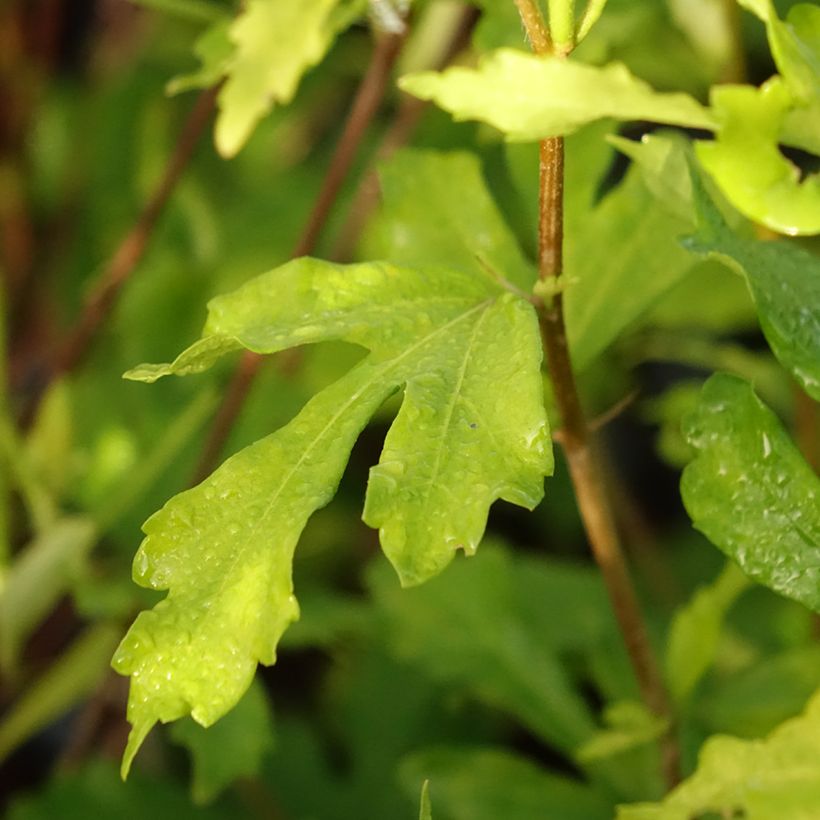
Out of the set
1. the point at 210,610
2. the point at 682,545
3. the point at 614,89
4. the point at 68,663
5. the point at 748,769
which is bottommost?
the point at 682,545

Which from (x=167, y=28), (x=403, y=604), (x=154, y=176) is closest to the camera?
(x=403, y=604)

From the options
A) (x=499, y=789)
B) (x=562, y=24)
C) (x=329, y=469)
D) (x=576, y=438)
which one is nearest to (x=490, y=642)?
(x=499, y=789)

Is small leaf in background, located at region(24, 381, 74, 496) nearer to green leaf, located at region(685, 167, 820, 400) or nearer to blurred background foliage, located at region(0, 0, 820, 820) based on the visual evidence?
blurred background foliage, located at region(0, 0, 820, 820)

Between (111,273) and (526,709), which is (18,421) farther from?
(526,709)

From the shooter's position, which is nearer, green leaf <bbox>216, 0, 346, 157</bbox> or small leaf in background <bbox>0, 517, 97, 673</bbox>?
green leaf <bbox>216, 0, 346, 157</bbox>

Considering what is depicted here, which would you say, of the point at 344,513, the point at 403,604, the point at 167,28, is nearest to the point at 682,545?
the point at 344,513

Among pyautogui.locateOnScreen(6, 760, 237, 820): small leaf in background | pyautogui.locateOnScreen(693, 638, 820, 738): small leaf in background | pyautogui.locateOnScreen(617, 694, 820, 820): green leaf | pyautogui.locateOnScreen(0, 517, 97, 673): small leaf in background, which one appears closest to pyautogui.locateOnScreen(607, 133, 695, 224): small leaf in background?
pyautogui.locateOnScreen(617, 694, 820, 820): green leaf

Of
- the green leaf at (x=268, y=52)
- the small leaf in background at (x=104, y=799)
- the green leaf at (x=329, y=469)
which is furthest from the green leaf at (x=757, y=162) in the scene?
the small leaf in background at (x=104, y=799)

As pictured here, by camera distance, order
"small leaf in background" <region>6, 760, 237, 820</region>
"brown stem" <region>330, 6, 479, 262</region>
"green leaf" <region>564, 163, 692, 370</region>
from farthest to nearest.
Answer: "brown stem" <region>330, 6, 479, 262</region>, "small leaf in background" <region>6, 760, 237, 820</region>, "green leaf" <region>564, 163, 692, 370</region>
